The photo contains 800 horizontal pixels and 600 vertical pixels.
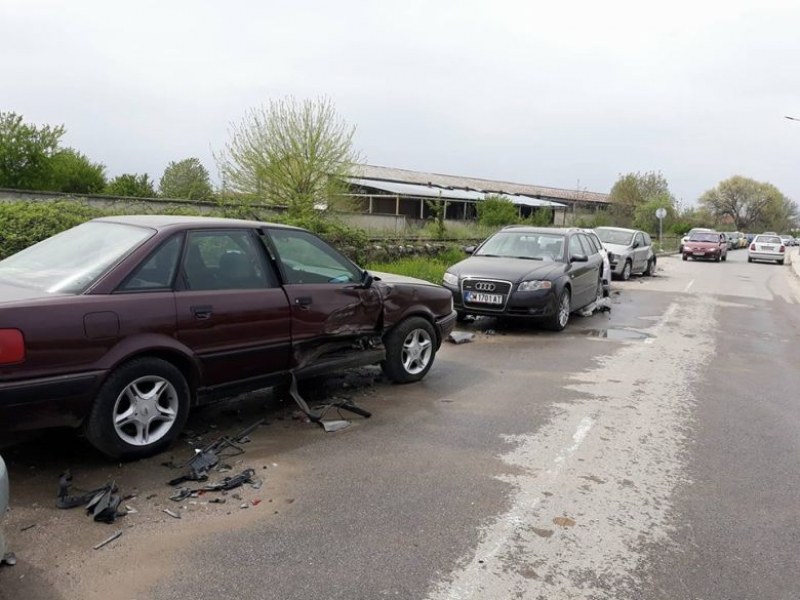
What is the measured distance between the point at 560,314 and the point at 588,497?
658 centimetres

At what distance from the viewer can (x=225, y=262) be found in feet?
16.3

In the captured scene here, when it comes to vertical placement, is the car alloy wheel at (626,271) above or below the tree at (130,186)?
below

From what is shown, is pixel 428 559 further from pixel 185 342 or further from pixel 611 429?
pixel 611 429

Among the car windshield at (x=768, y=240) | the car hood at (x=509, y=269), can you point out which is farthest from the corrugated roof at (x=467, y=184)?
the car hood at (x=509, y=269)

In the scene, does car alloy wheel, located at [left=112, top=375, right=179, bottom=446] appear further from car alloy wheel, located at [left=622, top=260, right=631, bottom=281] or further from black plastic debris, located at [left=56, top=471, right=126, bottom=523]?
car alloy wheel, located at [left=622, top=260, right=631, bottom=281]

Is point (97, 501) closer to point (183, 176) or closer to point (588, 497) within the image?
point (588, 497)

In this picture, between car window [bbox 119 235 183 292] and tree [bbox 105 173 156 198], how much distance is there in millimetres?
27465

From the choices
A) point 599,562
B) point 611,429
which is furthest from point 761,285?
point 599,562

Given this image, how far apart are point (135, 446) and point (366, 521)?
171 centimetres

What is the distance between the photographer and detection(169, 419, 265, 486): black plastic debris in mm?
4168

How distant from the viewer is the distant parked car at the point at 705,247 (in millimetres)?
33594

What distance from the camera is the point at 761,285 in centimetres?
2128

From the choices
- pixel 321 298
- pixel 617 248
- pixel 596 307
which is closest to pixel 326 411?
pixel 321 298

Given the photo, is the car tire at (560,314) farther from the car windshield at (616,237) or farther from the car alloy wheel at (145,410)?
the car windshield at (616,237)
